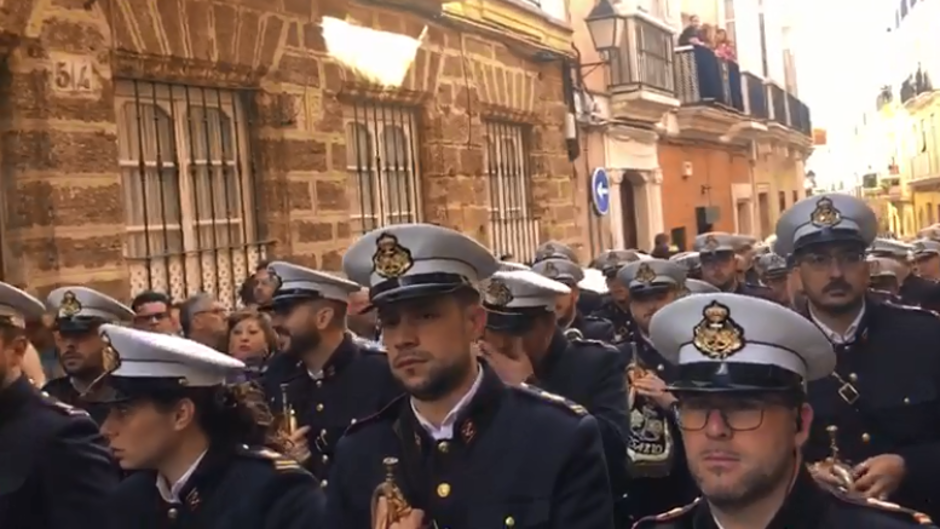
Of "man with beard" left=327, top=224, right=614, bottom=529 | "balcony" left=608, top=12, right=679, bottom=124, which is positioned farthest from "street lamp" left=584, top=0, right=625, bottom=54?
"man with beard" left=327, top=224, right=614, bottom=529

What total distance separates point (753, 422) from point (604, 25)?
48.4 ft

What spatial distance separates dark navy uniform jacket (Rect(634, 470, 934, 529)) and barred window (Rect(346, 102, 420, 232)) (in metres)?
7.88

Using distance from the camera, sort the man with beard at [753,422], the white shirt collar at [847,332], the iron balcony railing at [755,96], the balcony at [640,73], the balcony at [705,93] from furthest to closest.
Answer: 1. the iron balcony railing at [755,96]
2. the balcony at [705,93]
3. the balcony at [640,73]
4. the white shirt collar at [847,332]
5. the man with beard at [753,422]

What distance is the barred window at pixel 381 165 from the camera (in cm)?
1092

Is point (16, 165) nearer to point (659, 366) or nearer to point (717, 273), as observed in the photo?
point (659, 366)

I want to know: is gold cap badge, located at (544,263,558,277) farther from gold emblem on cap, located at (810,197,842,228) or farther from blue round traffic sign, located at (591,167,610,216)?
blue round traffic sign, located at (591,167,610,216)

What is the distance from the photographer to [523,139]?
14977mm

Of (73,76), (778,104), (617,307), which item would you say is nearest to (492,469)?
(73,76)

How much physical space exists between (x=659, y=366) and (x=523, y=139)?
28.3 ft

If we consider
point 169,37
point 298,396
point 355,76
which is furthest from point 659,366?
point 355,76

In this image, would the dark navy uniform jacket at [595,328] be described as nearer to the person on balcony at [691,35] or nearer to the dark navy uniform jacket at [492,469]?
the dark navy uniform jacket at [492,469]

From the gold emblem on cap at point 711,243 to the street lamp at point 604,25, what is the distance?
6.91 meters

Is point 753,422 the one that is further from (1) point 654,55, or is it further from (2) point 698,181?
(2) point 698,181

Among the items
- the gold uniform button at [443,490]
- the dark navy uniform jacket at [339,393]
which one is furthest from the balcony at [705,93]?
the gold uniform button at [443,490]
